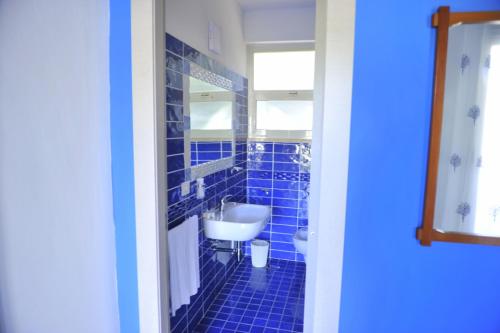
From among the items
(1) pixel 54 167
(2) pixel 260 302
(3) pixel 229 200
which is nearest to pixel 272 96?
(3) pixel 229 200

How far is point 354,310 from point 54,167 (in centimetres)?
133

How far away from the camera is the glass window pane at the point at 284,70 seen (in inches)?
127

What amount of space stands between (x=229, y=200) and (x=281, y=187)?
0.67m

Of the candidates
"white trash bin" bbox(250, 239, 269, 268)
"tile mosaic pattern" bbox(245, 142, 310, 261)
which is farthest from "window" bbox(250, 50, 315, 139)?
"white trash bin" bbox(250, 239, 269, 268)

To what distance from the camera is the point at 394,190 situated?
3.72 ft

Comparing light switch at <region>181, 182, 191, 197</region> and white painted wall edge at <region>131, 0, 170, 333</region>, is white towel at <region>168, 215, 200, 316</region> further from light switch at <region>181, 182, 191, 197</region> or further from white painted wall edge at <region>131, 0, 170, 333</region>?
white painted wall edge at <region>131, 0, 170, 333</region>

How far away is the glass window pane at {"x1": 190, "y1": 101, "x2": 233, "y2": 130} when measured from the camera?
213cm

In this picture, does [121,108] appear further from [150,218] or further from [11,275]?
[11,275]

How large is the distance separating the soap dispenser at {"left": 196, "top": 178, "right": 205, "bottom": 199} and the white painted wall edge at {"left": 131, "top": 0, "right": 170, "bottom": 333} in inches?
28.8

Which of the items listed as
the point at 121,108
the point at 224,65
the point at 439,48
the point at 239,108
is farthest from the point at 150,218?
the point at 239,108

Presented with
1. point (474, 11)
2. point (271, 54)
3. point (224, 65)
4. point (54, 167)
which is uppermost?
point (271, 54)

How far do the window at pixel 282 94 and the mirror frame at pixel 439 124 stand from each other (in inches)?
83.5

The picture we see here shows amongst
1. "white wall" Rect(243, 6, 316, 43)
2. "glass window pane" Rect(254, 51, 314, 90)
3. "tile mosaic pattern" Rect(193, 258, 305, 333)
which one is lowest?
"tile mosaic pattern" Rect(193, 258, 305, 333)

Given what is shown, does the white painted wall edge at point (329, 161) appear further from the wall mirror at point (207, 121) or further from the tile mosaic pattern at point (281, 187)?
the tile mosaic pattern at point (281, 187)
